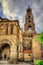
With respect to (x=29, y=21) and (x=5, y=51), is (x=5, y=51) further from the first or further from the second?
(x=29, y=21)

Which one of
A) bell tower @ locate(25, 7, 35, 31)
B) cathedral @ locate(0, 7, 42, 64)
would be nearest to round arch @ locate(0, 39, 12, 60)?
cathedral @ locate(0, 7, 42, 64)

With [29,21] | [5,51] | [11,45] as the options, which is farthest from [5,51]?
[29,21]

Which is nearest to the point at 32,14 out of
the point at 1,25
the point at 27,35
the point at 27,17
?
the point at 27,17

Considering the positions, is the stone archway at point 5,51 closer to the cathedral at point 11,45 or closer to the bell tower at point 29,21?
the cathedral at point 11,45

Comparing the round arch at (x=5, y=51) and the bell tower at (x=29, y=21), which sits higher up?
the bell tower at (x=29, y=21)

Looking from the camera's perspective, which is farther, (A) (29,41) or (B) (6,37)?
(A) (29,41)

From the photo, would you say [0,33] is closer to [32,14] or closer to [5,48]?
[5,48]

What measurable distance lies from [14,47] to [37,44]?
Result: 4.97 m

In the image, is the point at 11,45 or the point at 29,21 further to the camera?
the point at 29,21

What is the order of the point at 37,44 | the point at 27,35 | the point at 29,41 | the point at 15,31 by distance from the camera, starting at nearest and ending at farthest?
the point at 37,44 < the point at 15,31 < the point at 29,41 < the point at 27,35

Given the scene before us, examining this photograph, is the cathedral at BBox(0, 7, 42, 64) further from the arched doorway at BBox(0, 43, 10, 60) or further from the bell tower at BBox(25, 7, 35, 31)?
the bell tower at BBox(25, 7, 35, 31)

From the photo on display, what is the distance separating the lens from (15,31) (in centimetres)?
2552

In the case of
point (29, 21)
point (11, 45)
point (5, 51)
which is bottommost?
point (5, 51)

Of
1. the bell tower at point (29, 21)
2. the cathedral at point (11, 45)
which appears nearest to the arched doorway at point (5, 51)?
the cathedral at point (11, 45)
